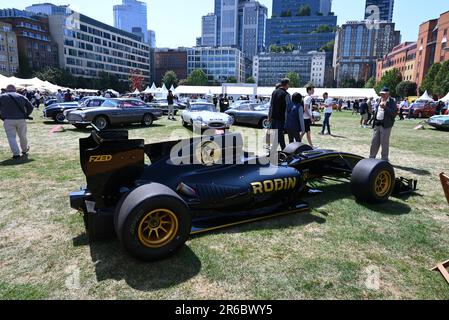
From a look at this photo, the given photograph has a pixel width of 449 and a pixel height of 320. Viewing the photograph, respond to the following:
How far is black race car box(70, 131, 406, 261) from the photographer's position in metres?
2.97

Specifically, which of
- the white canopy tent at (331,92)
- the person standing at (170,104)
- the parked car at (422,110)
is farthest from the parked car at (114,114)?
the white canopy tent at (331,92)

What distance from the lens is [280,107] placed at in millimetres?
7043

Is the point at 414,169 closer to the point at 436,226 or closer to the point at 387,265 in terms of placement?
the point at 436,226

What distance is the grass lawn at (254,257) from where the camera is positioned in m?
2.66

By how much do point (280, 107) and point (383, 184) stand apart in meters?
3.00

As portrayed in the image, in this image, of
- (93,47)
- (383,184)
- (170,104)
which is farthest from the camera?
(93,47)

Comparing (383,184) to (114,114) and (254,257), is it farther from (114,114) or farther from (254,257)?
(114,114)

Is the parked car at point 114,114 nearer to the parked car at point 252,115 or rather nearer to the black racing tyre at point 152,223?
the parked car at point 252,115

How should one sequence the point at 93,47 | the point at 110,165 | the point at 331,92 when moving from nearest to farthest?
the point at 110,165
the point at 331,92
the point at 93,47

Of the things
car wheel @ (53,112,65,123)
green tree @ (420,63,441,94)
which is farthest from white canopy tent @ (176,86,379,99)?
car wheel @ (53,112,65,123)

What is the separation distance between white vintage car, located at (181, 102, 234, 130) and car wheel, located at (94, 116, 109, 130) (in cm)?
367

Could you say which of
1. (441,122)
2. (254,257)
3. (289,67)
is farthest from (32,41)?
(289,67)

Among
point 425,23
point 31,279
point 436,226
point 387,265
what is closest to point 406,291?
point 387,265
